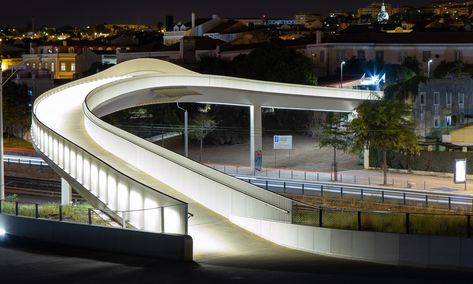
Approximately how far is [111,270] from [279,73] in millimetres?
68049

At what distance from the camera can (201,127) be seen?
74.6m

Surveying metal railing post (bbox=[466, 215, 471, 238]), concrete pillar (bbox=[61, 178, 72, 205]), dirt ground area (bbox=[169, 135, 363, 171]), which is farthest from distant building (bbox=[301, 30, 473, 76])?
metal railing post (bbox=[466, 215, 471, 238])

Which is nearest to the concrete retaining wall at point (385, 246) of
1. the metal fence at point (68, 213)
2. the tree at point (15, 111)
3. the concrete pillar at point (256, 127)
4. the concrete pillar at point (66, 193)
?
the metal fence at point (68, 213)

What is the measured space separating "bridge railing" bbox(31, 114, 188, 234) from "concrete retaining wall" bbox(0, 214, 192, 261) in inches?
42.6

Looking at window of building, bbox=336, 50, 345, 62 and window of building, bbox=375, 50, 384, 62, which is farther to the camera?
window of building, bbox=336, 50, 345, 62

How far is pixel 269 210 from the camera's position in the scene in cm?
2750

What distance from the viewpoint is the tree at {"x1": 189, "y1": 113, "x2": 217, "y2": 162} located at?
73.8 meters

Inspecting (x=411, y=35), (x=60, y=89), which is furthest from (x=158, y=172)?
(x=411, y=35)

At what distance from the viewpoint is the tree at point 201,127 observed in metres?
73.8

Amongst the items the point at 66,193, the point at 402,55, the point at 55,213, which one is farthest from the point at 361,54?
the point at 55,213

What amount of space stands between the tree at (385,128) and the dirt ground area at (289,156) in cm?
324

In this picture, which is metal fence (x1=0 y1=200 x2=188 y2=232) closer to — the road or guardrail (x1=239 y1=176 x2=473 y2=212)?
guardrail (x1=239 y1=176 x2=473 y2=212)

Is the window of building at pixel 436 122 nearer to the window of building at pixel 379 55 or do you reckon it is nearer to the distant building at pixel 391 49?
the distant building at pixel 391 49

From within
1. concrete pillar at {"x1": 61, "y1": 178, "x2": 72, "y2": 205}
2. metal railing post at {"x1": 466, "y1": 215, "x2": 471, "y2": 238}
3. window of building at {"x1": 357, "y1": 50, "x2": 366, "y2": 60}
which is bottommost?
concrete pillar at {"x1": 61, "y1": 178, "x2": 72, "y2": 205}
